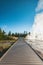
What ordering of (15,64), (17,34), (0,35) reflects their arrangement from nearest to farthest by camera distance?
(15,64)
(0,35)
(17,34)

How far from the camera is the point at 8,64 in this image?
1603 centimetres

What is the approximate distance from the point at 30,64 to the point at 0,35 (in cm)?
7115

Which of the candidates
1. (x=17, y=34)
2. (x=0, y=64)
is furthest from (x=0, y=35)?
(x=17, y=34)

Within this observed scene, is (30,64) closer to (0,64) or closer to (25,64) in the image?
(25,64)

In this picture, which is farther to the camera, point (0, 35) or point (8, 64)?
point (0, 35)

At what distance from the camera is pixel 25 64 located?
16.0 m

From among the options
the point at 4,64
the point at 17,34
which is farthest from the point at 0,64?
the point at 17,34

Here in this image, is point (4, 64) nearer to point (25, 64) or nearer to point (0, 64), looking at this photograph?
point (0, 64)

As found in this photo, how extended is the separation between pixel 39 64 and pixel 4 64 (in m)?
2.67

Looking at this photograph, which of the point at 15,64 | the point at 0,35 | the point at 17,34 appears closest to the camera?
the point at 15,64

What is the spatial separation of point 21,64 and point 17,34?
184 m

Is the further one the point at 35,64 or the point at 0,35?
the point at 0,35

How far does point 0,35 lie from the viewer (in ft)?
284

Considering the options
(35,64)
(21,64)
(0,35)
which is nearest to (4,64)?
(21,64)
